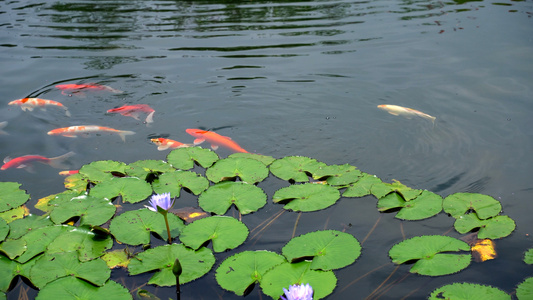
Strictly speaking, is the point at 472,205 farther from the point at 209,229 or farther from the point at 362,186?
the point at 209,229

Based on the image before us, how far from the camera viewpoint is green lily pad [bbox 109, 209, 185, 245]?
260cm

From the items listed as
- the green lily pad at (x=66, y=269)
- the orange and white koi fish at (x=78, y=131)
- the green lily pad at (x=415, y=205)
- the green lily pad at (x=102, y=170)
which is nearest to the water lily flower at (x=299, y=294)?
the green lily pad at (x=66, y=269)

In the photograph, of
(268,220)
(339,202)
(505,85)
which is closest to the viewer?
(268,220)

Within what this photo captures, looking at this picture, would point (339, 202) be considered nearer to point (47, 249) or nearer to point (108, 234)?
point (108, 234)

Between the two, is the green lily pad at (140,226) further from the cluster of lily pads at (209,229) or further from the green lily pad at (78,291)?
the green lily pad at (78,291)

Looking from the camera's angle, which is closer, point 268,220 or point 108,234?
point 108,234

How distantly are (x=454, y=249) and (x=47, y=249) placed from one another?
214 cm

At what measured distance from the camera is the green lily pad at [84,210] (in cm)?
274

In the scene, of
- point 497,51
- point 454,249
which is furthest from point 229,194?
point 497,51

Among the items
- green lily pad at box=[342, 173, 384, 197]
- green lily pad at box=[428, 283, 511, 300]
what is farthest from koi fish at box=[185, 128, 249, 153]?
green lily pad at box=[428, 283, 511, 300]

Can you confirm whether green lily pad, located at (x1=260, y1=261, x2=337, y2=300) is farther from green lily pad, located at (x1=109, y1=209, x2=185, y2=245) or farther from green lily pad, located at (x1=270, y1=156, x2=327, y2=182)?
green lily pad, located at (x1=270, y1=156, x2=327, y2=182)

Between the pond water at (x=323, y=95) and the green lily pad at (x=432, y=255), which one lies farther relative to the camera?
the pond water at (x=323, y=95)

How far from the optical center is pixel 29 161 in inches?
140

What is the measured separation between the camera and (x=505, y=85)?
464 centimetres
